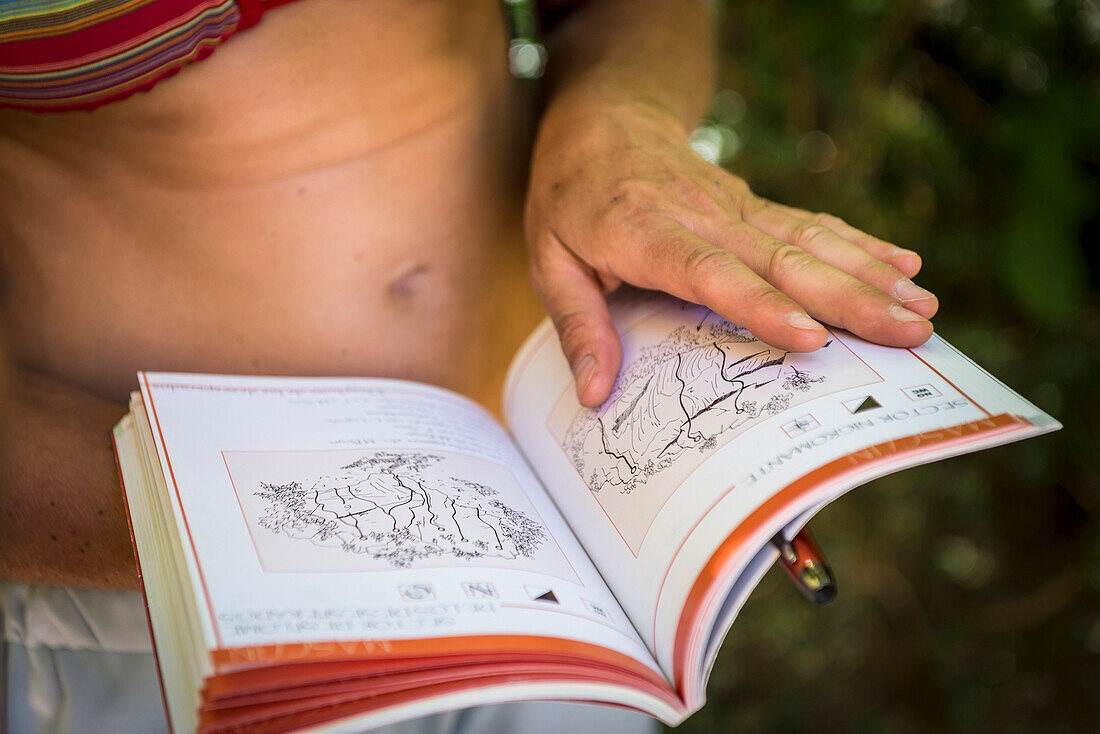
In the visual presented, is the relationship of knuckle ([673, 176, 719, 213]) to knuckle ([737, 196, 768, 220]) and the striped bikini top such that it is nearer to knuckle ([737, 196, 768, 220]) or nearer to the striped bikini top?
knuckle ([737, 196, 768, 220])

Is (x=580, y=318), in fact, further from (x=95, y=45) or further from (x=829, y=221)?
(x=95, y=45)

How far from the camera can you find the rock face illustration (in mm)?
424

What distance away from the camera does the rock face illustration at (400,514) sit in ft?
1.39

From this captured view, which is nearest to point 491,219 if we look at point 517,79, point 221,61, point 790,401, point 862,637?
point 517,79

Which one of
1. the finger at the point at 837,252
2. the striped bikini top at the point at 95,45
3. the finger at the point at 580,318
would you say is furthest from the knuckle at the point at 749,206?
the striped bikini top at the point at 95,45

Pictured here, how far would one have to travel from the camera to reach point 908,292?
47 centimetres

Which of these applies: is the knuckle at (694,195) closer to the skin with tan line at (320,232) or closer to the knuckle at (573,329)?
the skin with tan line at (320,232)

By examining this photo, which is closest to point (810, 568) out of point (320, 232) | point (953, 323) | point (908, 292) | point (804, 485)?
point (804, 485)

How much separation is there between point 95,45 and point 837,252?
0.52 m

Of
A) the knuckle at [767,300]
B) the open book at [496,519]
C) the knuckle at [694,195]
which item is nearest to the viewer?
the open book at [496,519]

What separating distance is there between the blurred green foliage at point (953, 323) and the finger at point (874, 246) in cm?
75

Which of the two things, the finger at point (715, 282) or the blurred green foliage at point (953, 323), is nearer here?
the finger at point (715, 282)

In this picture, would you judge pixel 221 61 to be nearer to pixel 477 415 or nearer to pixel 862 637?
pixel 477 415

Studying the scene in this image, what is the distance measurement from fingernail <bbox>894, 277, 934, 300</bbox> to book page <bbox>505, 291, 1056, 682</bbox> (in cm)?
3
